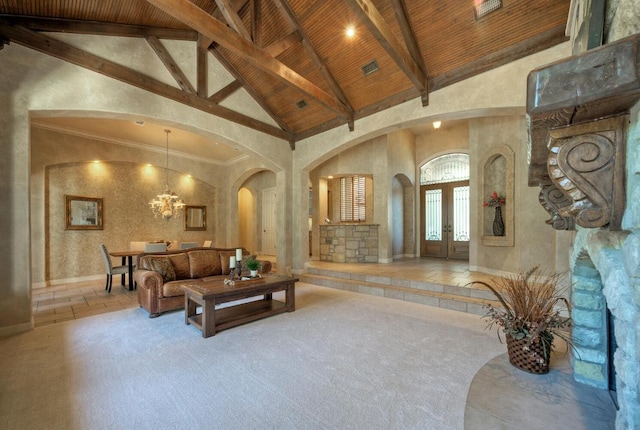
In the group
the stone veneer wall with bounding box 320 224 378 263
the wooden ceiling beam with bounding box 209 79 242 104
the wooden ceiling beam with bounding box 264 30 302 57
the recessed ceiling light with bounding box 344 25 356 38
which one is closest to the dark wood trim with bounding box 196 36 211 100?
the wooden ceiling beam with bounding box 209 79 242 104

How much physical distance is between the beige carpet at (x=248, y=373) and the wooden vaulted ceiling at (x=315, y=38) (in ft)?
11.1

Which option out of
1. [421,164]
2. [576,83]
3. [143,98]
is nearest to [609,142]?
[576,83]

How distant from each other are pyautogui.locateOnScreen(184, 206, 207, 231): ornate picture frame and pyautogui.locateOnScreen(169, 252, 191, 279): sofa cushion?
4077 mm

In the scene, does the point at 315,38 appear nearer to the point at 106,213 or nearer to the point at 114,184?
the point at 114,184

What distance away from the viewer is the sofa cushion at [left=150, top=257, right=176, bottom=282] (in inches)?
151

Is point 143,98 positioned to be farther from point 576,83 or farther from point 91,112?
point 576,83

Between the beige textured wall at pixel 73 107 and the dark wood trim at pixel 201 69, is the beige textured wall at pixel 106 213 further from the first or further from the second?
the dark wood trim at pixel 201 69

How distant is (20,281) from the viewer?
321cm

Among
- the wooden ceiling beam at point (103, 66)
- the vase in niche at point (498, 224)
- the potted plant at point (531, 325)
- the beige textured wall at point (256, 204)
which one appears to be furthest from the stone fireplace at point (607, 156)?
the beige textured wall at point (256, 204)

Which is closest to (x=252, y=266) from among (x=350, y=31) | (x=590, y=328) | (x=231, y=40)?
(x=231, y=40)

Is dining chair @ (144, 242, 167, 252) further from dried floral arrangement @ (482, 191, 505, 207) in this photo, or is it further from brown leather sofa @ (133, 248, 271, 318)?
dried floral arrangement @ (482, 191, 505, 207)

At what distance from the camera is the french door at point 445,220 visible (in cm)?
735

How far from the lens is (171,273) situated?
3.94 meters

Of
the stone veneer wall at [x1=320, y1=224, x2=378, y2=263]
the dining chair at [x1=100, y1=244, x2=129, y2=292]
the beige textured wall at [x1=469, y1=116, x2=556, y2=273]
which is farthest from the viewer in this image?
the stone veneer wall at [x1=320, y1=224, x2=378, y2=263]
